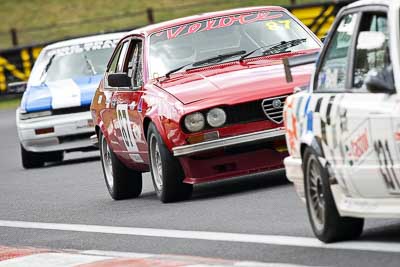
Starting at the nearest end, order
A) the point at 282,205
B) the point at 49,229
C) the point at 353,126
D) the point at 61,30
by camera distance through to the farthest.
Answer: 1. the point at 353,126
2. the point at 282,205
3. the point at 49,229
4. the point at 61,30

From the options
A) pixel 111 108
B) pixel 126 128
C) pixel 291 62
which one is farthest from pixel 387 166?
pixel 111 108

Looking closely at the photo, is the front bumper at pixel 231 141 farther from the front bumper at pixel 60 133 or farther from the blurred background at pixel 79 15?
the blurred background at pixel 79 15

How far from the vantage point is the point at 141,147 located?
13492mm

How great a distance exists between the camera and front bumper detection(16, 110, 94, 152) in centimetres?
2014

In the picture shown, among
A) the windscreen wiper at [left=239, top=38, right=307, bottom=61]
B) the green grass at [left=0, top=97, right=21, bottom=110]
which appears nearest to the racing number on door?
the windscreen wiper at [left=239, top=38, right=307, bottom=61]

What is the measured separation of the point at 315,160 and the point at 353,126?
0.63 meters

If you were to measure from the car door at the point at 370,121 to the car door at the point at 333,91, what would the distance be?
0.07 meters

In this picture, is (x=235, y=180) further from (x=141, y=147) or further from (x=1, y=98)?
(x=1, y=98)

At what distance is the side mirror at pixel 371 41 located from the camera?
8625mm

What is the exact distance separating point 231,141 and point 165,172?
590 mm

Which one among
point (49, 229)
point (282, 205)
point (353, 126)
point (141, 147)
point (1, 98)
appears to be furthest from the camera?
point (1, 98)

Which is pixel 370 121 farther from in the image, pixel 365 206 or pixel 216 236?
pixel 216 236

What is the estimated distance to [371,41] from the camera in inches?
342

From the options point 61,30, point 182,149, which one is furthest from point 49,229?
point 61,30
